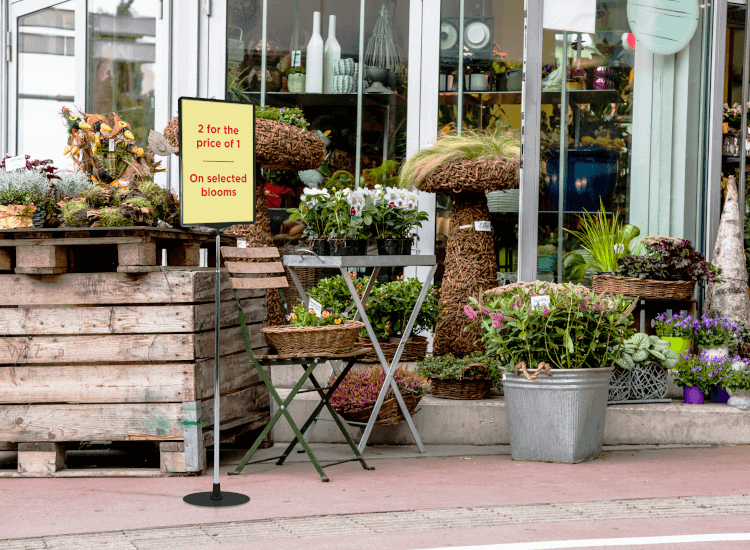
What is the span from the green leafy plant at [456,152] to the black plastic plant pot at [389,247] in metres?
1.20

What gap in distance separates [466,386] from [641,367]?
1.02 metres

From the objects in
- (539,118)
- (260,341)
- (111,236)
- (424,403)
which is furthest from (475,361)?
(111,236)

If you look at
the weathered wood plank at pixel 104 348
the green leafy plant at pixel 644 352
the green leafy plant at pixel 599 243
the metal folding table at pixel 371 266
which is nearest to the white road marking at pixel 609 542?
the metal folding table at pixel 371 266

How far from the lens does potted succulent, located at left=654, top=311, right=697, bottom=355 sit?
5.34 meters

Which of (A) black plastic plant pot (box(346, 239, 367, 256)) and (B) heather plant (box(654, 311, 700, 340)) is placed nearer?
(A) black plastic plant pot (box(346, 239, 367, 256))

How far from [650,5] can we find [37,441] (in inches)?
187

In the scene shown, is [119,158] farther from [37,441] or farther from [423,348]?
[423,348]

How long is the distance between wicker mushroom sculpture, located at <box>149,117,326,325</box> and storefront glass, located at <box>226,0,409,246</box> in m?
0.71

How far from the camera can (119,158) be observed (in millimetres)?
4777

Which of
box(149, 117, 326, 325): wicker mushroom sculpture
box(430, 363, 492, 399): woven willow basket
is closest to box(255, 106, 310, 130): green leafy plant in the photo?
box(149, 117, 326, 325): wicker mushroom sculpture

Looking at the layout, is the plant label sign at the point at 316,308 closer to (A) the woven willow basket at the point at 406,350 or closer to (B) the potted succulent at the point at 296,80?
(A) the woven willow basket at the point at 406,350

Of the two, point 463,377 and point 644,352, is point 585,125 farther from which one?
point 463,377

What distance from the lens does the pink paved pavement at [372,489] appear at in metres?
3.43

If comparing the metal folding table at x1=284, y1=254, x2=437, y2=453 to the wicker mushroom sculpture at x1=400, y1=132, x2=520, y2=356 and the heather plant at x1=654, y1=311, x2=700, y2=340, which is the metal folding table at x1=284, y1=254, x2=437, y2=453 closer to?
the wicker mushroom sculpture at x1=400, y1=132, x2=520, y2=356
